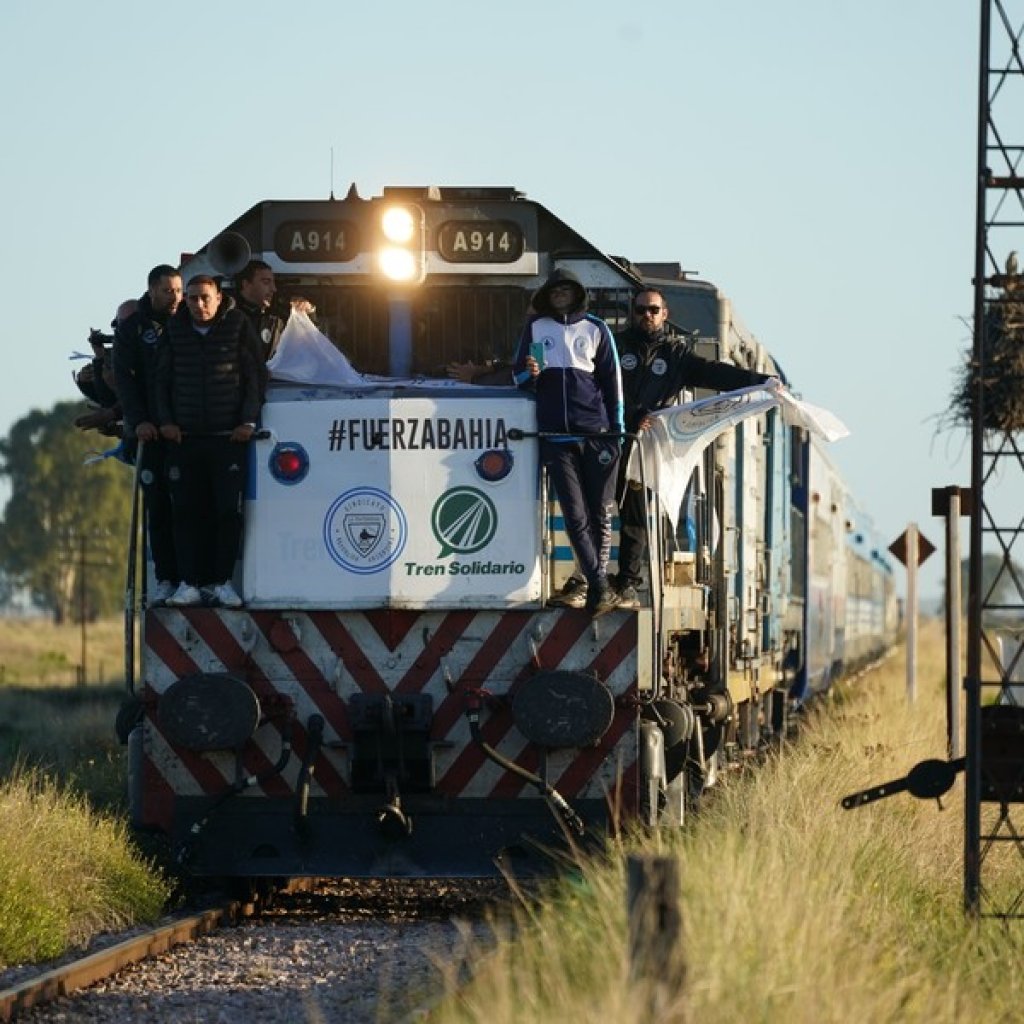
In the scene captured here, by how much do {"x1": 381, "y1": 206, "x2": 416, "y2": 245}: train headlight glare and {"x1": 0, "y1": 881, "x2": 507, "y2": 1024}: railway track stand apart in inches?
142

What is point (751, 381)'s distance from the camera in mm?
13133

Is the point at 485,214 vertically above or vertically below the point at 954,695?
above

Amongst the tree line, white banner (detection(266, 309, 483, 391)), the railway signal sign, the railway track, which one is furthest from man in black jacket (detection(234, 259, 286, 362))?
the tree line

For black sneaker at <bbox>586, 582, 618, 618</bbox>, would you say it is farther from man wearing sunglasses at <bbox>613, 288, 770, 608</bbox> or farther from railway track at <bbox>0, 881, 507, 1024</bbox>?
railway track at <bbox>0, 881, 507, 1024</bbox>

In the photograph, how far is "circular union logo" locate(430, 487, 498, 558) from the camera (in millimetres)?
11812

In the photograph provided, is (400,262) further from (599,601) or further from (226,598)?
(599,601)

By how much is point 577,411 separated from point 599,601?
995mm

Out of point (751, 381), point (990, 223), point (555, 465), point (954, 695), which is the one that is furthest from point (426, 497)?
point (954, 695)

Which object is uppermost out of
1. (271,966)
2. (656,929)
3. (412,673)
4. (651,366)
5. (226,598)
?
(651,366)

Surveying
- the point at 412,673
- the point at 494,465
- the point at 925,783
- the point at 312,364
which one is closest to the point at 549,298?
the point at 494,465

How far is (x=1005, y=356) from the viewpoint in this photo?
11.8 meters

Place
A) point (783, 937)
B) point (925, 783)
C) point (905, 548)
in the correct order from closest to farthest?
Answer: 1. point (783, 937)
2. point (925, 783)
3. point (905, 548)

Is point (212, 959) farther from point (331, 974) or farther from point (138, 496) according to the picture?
point (138, 496)

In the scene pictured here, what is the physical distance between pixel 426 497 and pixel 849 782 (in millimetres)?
4799
